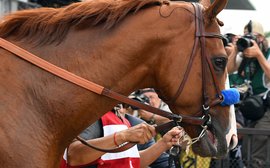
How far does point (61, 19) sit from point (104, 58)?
0.32m

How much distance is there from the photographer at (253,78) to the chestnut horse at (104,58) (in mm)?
3403

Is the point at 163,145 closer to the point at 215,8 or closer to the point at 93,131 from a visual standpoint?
the point at 93,131

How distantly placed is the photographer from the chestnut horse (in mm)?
3403

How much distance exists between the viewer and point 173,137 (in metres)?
4.09

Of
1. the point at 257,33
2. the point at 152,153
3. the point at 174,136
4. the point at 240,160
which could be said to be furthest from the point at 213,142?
the point at 257,33

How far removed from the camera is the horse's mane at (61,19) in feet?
11.1

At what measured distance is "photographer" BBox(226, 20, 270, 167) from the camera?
6867 millimetres

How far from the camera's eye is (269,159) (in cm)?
704

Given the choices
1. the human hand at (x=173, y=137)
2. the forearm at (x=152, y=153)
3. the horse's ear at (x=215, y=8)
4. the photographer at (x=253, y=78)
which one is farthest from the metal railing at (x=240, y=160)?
the horse's ear at (x=215, y=8)

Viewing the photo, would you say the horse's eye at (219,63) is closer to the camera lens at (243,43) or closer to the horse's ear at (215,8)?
the horse's ear at (215,8)

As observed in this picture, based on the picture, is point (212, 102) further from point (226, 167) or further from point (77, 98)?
point (226, 167)

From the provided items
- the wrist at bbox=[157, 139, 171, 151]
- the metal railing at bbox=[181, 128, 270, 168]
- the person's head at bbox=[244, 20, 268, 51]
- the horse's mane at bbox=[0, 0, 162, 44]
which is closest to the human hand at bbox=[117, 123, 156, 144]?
the wrist at bbox=[157, 139, 171, 151]

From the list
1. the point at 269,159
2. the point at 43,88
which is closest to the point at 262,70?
the point at 269,159

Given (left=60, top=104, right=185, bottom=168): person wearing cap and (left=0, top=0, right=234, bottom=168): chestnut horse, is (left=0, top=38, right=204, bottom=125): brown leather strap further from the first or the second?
(left=60, top=104, right=185, bottom=168): person wearing cap
